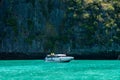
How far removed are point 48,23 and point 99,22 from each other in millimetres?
12782

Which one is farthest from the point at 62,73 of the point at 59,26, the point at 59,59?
the point at 59,26

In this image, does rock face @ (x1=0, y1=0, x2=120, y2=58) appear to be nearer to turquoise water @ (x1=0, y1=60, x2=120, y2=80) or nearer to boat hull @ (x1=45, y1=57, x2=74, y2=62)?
boat hull @ (x1=45, y1=57, x2=74, y2=62)

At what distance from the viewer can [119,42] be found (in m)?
125

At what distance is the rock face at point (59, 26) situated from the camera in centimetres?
12494

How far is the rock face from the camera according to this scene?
12494 cm

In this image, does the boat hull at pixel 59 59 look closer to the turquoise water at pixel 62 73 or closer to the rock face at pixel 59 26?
the rock face at pixel 59 26

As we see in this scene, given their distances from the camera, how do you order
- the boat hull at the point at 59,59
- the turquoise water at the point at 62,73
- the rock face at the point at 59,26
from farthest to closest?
the rock face at the point at 59,26
the boat hull at the point at 59,59
the turquoise water at the point at 62,73

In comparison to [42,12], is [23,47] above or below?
below

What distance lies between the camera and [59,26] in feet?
417

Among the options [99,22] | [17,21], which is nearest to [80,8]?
[99,22]

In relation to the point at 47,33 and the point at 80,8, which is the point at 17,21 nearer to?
the point at 47,33

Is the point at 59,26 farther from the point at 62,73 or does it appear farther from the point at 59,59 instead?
the point at 62,73

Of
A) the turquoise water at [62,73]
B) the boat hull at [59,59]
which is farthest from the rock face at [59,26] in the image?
the turquoise water at [62,73]

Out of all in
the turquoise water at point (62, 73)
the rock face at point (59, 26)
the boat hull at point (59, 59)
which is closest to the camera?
the turquoise water at point (62, 73)
